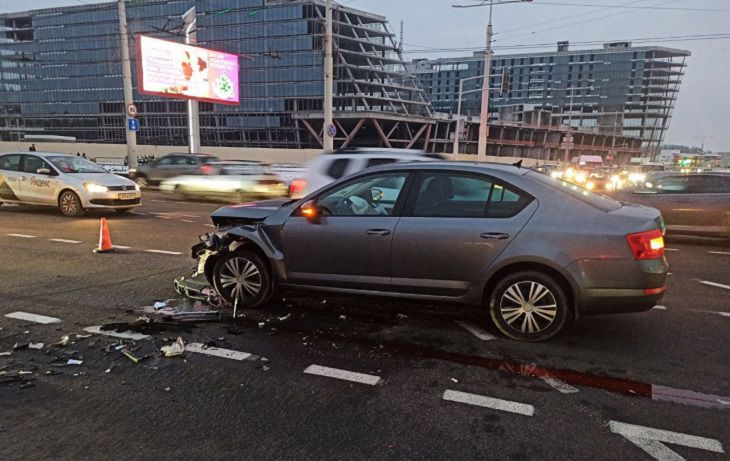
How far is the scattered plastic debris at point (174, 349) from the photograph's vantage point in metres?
4.21

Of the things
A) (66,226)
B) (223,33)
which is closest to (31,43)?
(223,33)

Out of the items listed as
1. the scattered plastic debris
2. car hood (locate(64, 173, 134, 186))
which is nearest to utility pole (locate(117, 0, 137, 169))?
car hood (locate(64, 173, 134, 186))

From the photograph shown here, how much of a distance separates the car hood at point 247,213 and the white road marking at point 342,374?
2.09m

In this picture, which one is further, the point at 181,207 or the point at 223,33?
the point at 223,33

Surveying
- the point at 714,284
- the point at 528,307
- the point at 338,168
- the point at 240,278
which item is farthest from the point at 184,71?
the point at 528,307

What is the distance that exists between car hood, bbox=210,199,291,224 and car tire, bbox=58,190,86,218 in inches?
336

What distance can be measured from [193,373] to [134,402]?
0.53 metres

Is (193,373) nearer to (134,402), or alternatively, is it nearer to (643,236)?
(134,402)

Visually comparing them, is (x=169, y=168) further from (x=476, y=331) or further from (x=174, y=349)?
(x=476, y=331)

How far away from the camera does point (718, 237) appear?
11.4m

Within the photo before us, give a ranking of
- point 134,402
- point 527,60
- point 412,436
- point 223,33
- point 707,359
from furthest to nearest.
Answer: point 527,60 < point 223,33 < point 707,359 < point 134,402 < point 412,436

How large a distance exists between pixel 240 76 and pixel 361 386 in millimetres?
88322

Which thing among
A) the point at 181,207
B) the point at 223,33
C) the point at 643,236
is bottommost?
the point at 181,207

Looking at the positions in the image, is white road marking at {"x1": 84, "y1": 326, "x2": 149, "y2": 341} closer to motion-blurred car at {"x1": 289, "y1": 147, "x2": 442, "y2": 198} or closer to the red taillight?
motion-blurred car at {"x1": 289, "y1": 147, "x2": 442, "y2": 198}
